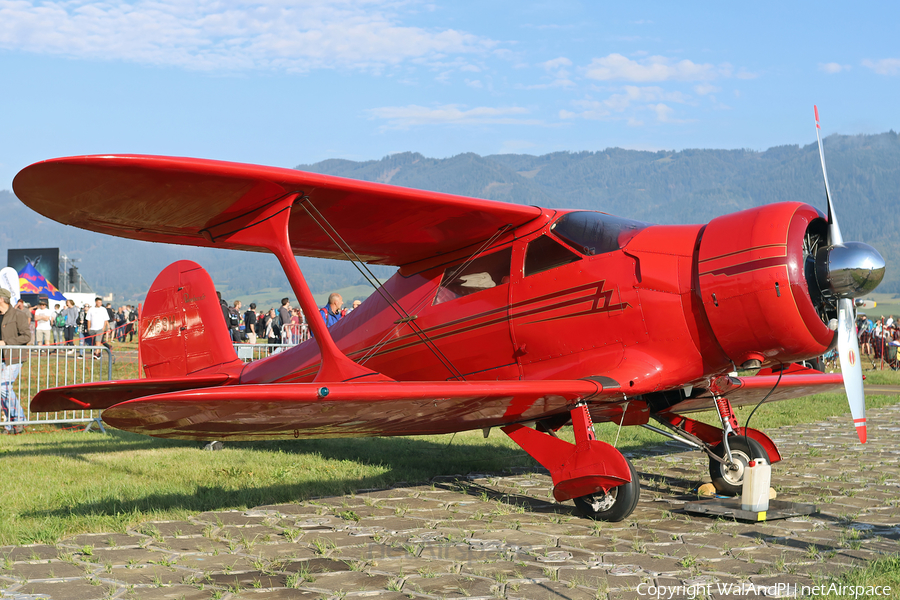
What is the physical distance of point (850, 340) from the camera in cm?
496

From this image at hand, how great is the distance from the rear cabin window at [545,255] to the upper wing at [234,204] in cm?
28

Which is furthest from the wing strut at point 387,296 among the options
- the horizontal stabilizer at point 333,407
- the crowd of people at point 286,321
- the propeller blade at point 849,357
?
the crowd of people at point 286,321

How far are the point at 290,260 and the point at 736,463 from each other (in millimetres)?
4104

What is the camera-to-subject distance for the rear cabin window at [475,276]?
607cm

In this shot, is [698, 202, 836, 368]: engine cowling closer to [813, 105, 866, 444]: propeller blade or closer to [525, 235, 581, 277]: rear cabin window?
[813, 105, 866, 444]: propeller blade

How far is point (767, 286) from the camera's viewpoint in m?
4.80

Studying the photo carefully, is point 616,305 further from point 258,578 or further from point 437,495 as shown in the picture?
point 258,578

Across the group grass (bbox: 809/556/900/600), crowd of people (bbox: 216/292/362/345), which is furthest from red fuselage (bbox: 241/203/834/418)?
crowd of people (bbox: 216/292/362/345)

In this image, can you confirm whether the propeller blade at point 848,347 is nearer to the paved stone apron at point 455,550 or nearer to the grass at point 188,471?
the paved stone apron at point 455,550

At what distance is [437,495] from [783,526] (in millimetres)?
2787

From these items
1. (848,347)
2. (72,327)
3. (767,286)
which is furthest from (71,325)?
(848,347)

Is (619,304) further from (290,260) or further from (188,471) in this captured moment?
(188,471)

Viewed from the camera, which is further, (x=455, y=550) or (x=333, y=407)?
(x=333, y=407)

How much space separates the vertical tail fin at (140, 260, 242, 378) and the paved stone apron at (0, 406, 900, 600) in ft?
11.0
